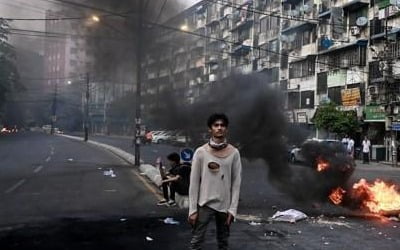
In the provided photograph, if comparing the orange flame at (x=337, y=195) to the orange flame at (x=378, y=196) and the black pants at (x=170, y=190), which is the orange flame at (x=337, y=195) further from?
the black pants at (x=170, y=190)

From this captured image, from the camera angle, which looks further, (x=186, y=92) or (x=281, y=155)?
(x=186, y=92)

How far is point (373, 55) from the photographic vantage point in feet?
115

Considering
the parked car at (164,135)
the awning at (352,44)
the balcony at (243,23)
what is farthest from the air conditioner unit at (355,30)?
the balcony at (243,23)

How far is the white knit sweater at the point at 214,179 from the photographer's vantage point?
456 cm

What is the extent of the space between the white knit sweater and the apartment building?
15.8 metres

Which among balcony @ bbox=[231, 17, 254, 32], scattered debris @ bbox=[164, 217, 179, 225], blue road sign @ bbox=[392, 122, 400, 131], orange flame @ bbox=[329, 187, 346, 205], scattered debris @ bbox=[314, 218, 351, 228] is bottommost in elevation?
scattered debris @ bbox=[314, 218, 351, 228]

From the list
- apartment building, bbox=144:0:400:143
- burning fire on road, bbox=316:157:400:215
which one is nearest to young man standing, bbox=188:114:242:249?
burning fire on road, bbox=316:157:400:215

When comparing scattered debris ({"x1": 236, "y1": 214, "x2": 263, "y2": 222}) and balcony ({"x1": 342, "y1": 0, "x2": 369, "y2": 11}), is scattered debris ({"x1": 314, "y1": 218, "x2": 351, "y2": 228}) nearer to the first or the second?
scattered debris ({"x1": 236, "y1": 214, "x2": 263, "y2": 222})

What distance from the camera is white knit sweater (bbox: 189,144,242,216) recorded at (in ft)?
15.0

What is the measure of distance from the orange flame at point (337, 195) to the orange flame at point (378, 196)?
24 cm

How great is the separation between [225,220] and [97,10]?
1225 cm

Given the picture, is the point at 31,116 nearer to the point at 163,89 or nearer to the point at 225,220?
the point at 163,89

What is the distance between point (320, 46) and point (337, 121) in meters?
9.06

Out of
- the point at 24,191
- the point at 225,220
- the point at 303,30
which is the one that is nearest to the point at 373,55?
the point at 303,30
